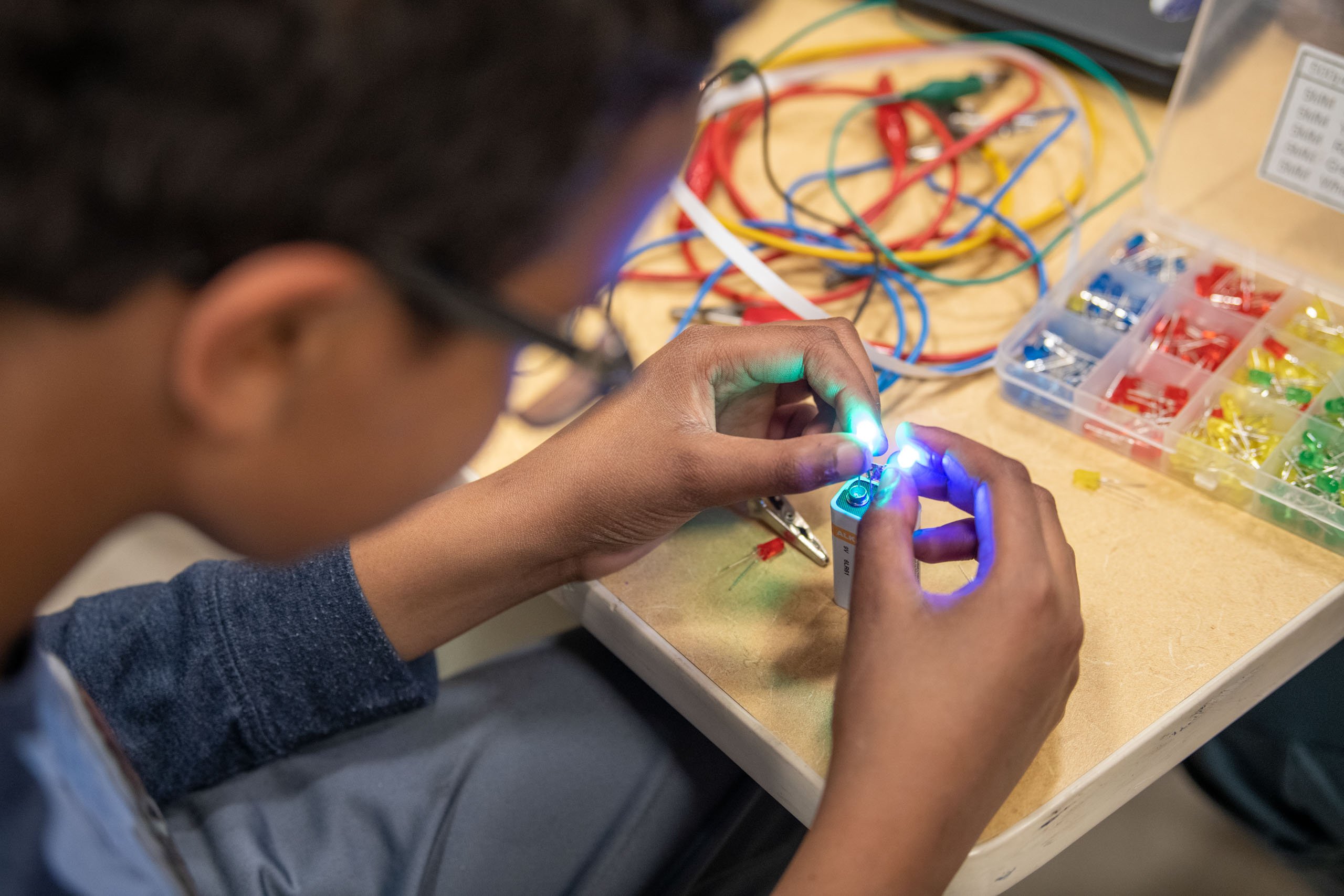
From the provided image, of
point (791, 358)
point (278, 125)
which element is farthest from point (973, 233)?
point (278, 125)

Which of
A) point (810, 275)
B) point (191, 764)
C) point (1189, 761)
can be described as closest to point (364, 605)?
point (191, 764)

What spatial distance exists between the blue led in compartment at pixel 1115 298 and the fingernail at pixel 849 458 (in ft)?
1.29

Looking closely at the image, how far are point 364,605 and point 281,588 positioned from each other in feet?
0.21

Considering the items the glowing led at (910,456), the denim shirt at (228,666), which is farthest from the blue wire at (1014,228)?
the denim shirt at (228,666)

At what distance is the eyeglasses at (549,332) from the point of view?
0.41 m

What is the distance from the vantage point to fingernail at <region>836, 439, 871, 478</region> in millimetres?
675

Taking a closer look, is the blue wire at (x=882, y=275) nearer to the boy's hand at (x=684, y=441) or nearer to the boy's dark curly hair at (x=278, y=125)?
the boy's hand at (x=684, y=441)

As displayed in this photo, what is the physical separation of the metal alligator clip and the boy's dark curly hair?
44cm

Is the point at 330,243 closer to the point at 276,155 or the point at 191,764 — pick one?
the point at 276,155

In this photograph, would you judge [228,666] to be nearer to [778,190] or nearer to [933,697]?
[933,697]

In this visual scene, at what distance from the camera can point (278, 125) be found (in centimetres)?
36

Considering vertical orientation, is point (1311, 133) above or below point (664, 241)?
above

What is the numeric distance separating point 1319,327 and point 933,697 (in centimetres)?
61

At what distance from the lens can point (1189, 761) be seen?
3.33 ft
